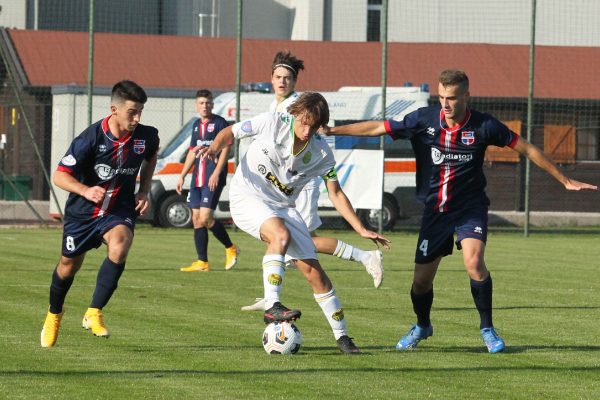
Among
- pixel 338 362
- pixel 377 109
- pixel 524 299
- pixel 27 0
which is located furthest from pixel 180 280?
pixel 27 0

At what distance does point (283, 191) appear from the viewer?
363 inches

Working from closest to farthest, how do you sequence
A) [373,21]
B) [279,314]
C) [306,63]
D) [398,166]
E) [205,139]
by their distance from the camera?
[279,314]
[205,139]
[398,166]
[306,63]
[373,21]

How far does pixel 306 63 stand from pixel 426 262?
80.2ft

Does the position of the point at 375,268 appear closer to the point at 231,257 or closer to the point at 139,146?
the point at 139,146

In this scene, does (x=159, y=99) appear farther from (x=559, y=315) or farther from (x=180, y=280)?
(x=559, y=315)

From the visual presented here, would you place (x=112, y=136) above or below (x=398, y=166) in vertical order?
above

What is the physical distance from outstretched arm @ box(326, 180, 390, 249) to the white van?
615 inches

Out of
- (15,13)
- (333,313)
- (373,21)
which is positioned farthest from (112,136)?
(373,21)

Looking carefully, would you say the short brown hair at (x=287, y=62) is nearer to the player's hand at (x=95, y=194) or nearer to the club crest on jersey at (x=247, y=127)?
the club crest on jersey at (x=247, y=127)

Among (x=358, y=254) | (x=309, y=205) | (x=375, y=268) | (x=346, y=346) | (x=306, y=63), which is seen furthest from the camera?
(x=306, y=63)

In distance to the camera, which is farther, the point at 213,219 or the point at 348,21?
the point at 348,21

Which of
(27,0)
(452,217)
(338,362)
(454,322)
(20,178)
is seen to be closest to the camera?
(338,362)

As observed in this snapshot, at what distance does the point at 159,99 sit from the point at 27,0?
968cm

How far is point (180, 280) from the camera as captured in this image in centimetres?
1467
